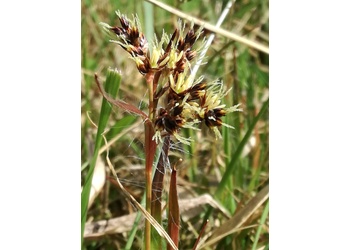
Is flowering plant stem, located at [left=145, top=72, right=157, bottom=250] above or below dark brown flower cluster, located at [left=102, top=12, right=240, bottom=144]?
below

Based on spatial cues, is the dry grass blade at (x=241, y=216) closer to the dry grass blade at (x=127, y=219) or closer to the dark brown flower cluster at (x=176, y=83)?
the dry grass blade at (x=127, y=219)

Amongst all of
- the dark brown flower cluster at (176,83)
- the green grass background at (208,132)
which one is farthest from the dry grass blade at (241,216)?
the dark brown flower cluster at (176,83)

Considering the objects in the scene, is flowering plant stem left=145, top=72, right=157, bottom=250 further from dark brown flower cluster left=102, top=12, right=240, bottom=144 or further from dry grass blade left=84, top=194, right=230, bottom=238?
dry grass blade left=84, top=194, right=230, bottom=238

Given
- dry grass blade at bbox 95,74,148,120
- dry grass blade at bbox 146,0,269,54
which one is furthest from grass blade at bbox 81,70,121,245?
dry grass blade at bbox 146,0,269,54

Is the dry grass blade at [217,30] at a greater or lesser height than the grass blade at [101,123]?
greater

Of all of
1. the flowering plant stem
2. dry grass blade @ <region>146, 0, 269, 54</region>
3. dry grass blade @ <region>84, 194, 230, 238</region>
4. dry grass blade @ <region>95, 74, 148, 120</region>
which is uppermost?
dry grass blade @ <region>146, 0, 269, 54</region>
